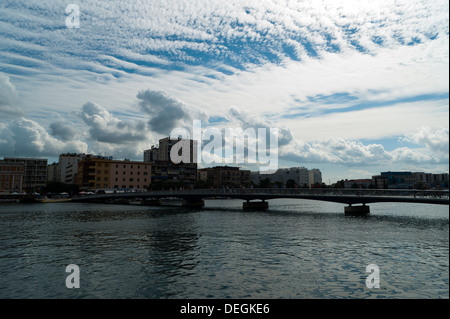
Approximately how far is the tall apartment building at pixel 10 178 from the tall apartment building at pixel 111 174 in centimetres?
2624

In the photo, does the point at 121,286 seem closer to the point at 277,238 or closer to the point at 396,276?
the point at 396,276

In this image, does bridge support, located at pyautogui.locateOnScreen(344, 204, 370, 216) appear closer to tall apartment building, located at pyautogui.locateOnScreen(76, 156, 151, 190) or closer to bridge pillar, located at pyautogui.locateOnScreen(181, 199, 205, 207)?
bridge pillar, located at pyautogui.locateOnScreen(181, 199, 205, 207)

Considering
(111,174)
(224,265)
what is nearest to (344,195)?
(224,265)

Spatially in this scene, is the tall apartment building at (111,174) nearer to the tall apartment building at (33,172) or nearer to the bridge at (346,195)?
the tall apartment building at (33,172)

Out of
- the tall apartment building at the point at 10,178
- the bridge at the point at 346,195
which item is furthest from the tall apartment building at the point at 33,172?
the bridge at the point at 346,195

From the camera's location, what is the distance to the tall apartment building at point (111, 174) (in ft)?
478

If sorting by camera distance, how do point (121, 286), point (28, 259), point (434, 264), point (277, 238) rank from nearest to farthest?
1. point (121, 286)
2. point (434, 264)
3. point (28, 259)
4. point (277, 238)

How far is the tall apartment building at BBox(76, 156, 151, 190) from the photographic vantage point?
146 meters

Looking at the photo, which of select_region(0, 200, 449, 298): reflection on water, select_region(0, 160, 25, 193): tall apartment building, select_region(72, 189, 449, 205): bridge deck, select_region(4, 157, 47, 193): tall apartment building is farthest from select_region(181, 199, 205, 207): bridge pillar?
select_region(4, 157, 47, 193): tall apartment building

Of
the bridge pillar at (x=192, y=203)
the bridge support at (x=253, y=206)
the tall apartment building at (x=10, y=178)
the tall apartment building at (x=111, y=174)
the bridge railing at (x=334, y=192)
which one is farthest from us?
the tall apartment building at (x=111, y=174)

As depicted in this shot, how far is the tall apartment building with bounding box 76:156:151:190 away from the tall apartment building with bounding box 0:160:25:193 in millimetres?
26237
